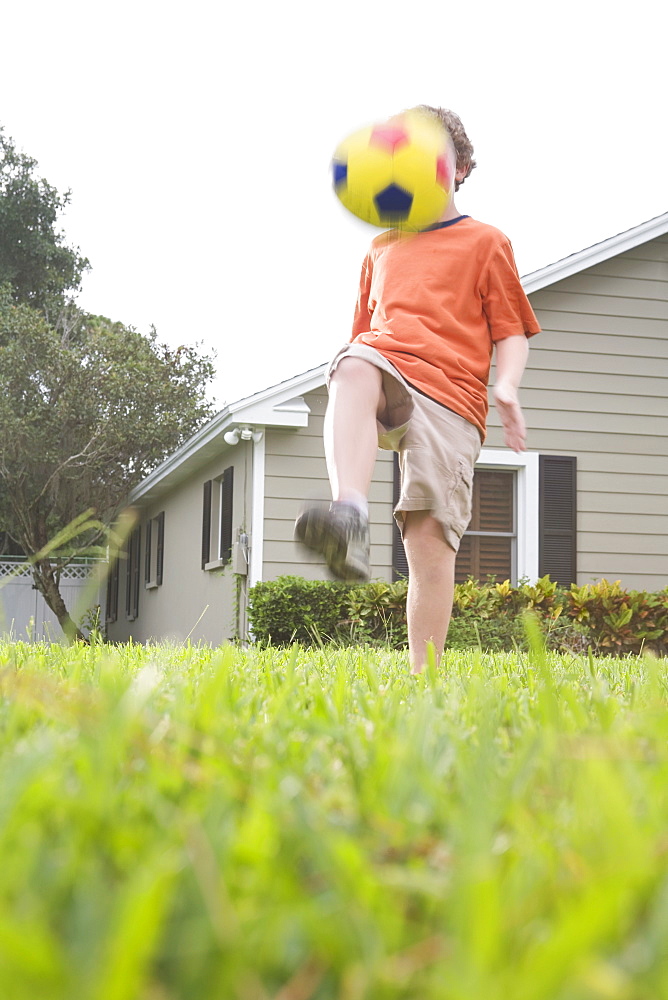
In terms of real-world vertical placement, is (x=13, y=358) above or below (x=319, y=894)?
above

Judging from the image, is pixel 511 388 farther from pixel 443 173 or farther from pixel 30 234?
pixel 30 234

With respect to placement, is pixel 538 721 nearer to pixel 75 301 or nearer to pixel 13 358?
pixel 13 358

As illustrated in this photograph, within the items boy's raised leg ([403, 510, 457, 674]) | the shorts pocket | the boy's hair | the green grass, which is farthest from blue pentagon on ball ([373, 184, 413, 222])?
the green grass

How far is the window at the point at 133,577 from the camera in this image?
19.1 meters

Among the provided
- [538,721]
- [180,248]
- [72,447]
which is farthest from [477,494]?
[180,248]

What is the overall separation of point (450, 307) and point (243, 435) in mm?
6300

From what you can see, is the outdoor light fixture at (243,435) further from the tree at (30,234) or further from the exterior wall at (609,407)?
the tree at (30,234)

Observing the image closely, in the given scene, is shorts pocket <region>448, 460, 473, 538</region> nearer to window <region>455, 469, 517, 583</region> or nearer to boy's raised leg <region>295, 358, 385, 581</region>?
boy's raised leg <region>295, 358, 385, 581</region>

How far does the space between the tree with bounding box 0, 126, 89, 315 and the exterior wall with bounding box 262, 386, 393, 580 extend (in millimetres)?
20030

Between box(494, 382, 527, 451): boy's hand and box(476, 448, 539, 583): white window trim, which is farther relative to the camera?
box(476, 448, 539, 583): white window trim

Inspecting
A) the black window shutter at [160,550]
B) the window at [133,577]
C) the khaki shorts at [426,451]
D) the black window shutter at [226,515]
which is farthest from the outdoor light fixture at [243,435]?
the window at [133,577]

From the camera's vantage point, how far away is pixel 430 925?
0.61 metres

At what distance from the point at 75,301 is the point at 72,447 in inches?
393

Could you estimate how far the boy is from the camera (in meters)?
3.12
